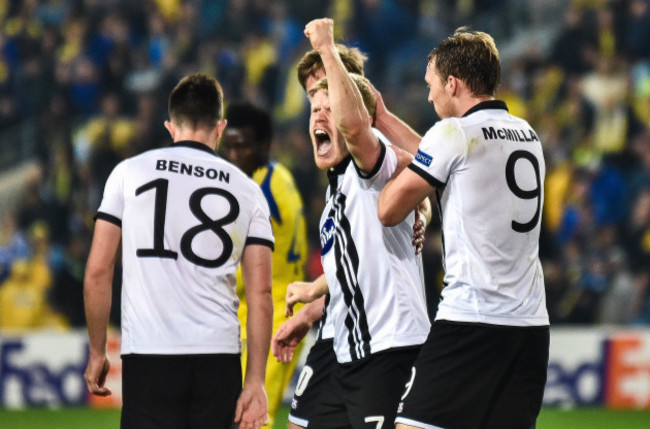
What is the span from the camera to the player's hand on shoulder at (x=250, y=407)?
430 cm

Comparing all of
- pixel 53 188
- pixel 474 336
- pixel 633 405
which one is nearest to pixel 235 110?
pixel 474 336

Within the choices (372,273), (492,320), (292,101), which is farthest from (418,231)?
(292,101)

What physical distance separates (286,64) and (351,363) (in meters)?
10.9

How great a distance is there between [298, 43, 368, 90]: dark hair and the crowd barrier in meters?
6.53

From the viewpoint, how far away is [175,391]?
13.7 feet

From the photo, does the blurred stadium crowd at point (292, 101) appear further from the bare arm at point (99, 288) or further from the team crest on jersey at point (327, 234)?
the bare arm at point (99, 288)

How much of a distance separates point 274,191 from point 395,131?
6.21 feet

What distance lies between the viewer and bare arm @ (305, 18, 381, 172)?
4.27 meters

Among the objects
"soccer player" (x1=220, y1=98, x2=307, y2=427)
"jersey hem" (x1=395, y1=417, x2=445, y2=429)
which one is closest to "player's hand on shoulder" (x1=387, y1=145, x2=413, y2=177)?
"jersey hem" (x1=395, y1=417, x2=445, y2=429)

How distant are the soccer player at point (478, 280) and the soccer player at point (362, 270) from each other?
0.75 ft

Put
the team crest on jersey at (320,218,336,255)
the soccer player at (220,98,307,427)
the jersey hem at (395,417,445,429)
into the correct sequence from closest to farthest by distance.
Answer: the jersey hem at (395,417,445,429) → the team crest on jersey at (320,218,336,255) → the soccer player at (220,98,307,427)

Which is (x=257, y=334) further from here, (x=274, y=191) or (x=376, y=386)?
(x=274, y=191)

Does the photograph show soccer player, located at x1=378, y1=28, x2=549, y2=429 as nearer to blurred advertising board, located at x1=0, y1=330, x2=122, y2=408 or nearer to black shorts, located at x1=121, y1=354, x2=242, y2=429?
black shorts, located at x1=121, y1=354, x2=242, y2=429

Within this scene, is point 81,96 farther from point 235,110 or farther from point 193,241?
point 193,241
